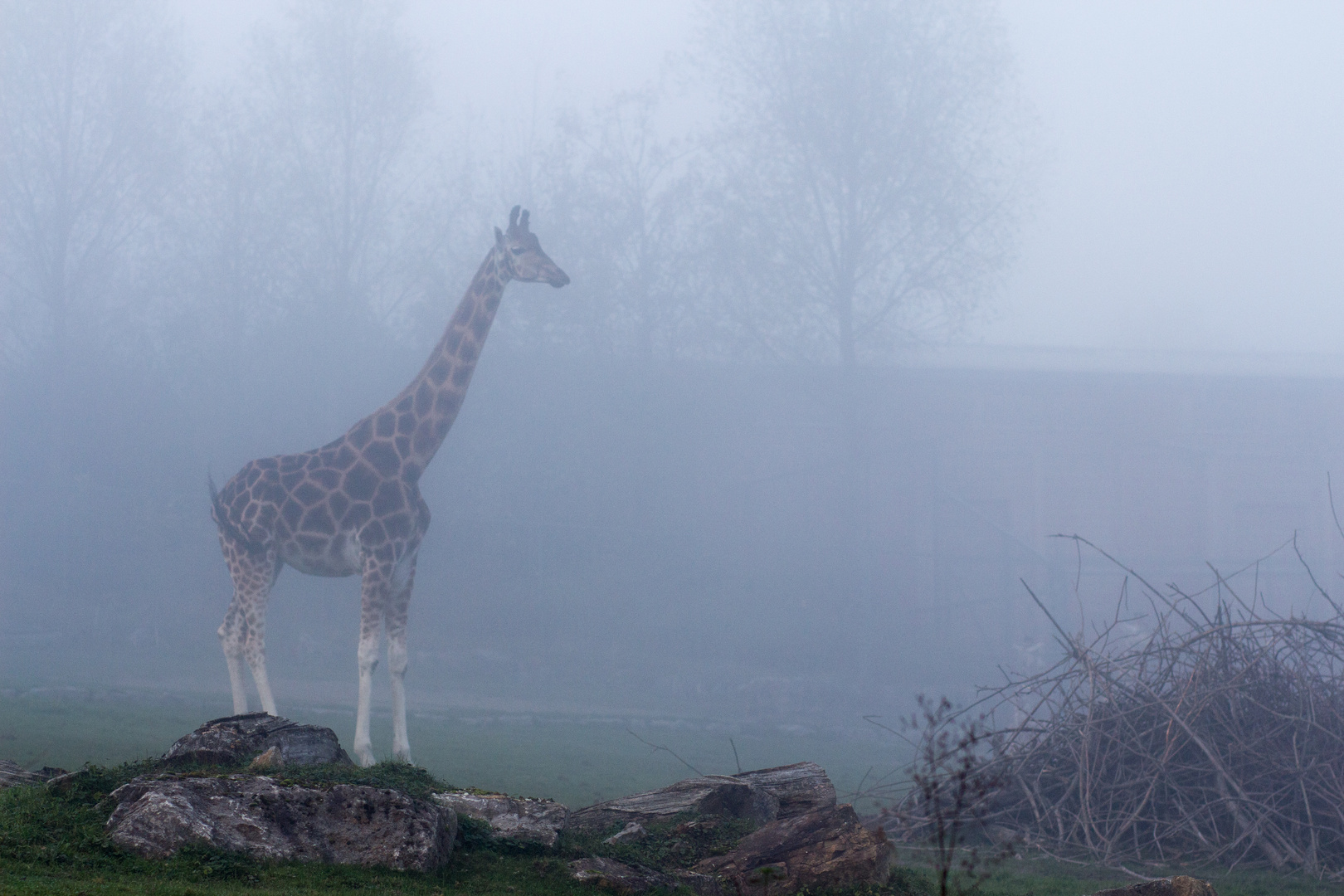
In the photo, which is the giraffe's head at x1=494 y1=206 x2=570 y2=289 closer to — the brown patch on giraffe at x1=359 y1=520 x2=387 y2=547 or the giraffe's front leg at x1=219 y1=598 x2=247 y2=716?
the brown patch on giraffe at x1=359 y1=520 x2=387 y2=547

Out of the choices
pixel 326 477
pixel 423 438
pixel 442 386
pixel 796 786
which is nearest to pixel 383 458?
pixel 423 438

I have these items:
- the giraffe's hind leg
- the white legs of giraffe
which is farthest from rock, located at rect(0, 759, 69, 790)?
the giraffe's hind leg

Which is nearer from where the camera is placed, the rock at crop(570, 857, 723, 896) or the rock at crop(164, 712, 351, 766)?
the rock at crop(570, 857, 723, 896)

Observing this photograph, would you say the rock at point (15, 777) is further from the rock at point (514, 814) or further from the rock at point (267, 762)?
the rock at point (514, 814)

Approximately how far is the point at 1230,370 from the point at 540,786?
1293 inches

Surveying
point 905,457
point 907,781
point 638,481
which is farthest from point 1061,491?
point 907,781

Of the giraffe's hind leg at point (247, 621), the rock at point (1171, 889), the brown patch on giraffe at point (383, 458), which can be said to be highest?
the brown patch on giraffe at point (383, 458)

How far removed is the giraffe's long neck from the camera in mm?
13062

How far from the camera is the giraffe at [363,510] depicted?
11844 mm

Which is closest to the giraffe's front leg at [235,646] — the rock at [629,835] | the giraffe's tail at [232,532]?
the giraffe's tail at [232,532]

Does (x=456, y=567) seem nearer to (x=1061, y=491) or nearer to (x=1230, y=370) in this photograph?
(x=1061, y=491)

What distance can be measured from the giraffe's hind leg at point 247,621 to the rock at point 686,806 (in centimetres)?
544

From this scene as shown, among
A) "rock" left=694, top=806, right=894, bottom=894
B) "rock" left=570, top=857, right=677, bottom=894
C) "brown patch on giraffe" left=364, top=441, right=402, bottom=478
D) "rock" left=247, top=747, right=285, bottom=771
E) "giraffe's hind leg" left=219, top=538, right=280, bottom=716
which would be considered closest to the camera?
→ "rock" left=570, top=857, right=677, bottom=894

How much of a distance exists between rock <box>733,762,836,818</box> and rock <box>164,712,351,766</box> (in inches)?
119
